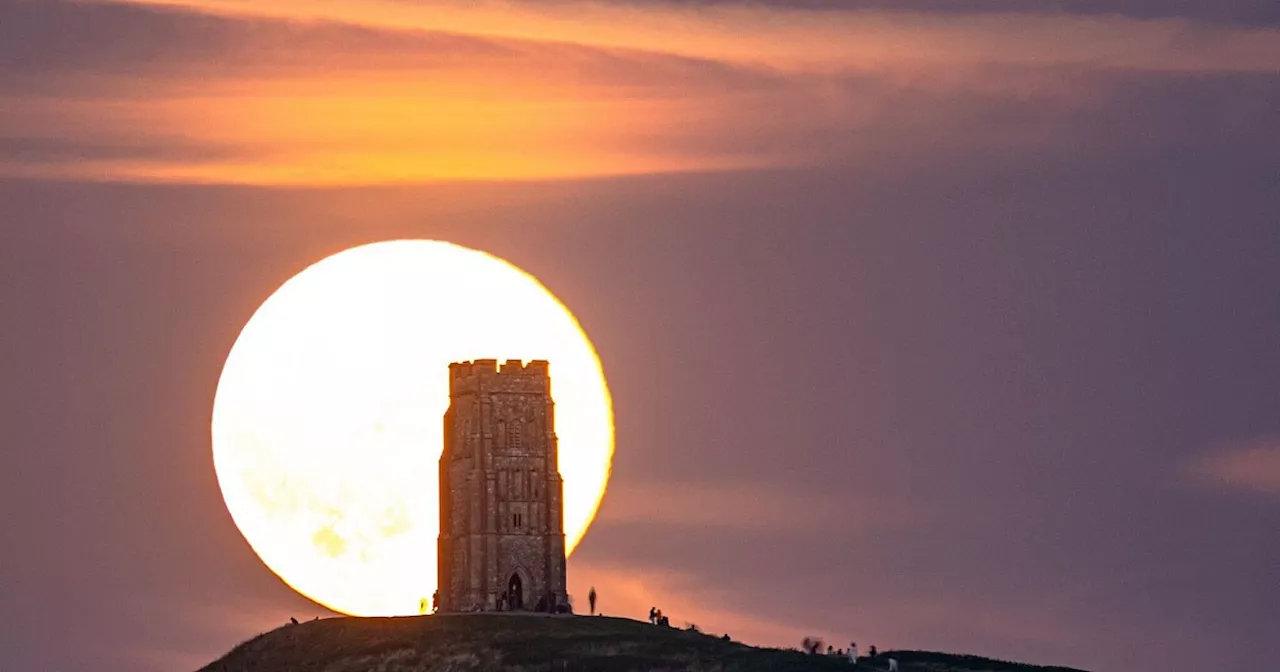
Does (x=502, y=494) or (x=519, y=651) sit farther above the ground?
(x=502, y=494)

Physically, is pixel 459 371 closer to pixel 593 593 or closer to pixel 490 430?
pixel 490 430

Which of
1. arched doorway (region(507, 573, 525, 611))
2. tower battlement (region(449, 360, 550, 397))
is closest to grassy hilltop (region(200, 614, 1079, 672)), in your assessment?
arched doorway (region(507, 573, 525, 611))

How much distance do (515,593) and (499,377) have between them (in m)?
A: 12.3

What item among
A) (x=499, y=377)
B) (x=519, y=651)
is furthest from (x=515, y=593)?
(x=519, y=651)

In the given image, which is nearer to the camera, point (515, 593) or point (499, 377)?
point (515, 593)

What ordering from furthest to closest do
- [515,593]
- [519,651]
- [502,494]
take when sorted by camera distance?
[502,494]
[515,593]
[519,651]

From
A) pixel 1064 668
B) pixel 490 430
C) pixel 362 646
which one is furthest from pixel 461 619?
pixel 1064 668

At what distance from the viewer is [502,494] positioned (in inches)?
7598

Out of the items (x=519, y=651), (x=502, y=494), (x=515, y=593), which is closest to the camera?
(x=519, y=651)

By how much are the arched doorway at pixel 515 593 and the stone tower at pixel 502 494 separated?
0.18ft

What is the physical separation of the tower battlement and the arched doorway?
35.1ft

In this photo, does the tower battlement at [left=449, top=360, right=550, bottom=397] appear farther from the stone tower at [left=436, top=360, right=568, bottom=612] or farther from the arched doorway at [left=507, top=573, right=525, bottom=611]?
the arched doorway at [left=507, top=573, right=525, bottom=611]

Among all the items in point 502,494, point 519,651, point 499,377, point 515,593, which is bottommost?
point 519,651

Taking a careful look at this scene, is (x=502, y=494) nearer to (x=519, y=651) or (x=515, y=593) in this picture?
(x=515, y=593)
